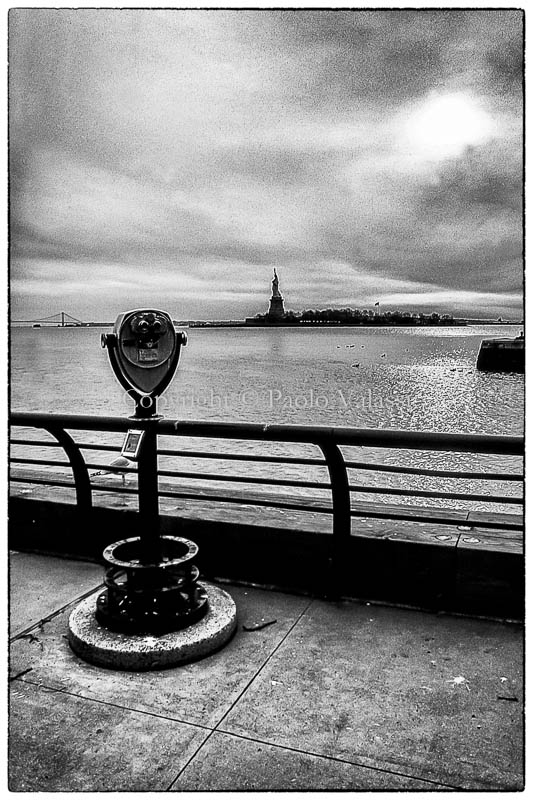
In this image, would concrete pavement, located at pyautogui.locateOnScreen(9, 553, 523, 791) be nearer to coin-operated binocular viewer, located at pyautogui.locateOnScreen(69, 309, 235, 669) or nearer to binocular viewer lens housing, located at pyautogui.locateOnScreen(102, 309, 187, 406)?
coin-operated binocular viewer, located at pyautogui.locateOnScreen(69, 309, 235, 669)

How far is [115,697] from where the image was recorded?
2902 mm

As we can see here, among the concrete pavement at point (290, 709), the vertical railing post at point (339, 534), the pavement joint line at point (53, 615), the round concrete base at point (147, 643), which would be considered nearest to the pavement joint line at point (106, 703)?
the concrete pavement at point (290, 709)

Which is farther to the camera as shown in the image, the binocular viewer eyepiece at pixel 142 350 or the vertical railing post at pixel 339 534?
the vertical railing post at pixel 339 534

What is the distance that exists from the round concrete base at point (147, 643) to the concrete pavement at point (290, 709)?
0.05 meters

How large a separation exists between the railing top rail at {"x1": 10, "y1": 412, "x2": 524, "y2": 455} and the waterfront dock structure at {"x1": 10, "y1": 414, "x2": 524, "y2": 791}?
0.03ft

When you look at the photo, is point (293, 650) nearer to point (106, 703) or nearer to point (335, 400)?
point (106, 703)

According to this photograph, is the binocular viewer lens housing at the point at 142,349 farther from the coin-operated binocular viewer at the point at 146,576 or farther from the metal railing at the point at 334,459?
the metal railing at the point at 334,459

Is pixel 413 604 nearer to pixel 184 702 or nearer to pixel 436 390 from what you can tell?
pixel 184 702

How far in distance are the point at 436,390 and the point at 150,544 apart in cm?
6382

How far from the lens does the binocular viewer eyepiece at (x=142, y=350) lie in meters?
3.25

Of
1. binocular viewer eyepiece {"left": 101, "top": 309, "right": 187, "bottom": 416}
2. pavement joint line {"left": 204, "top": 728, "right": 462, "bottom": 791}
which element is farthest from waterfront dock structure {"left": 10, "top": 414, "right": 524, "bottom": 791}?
binocular viewer eyepiece {"left": 101, "top": 309, "right": 187, "bottom": 416}

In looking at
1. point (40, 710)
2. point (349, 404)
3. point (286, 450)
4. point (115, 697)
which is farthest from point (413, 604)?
point (349, 404)

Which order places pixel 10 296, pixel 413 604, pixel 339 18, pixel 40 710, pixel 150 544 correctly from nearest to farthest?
pixel 10 296 < pixel 339 18 < pixel 40 710 < pixel 150 544 < pixel 413 604

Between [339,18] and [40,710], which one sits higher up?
[339,18]
